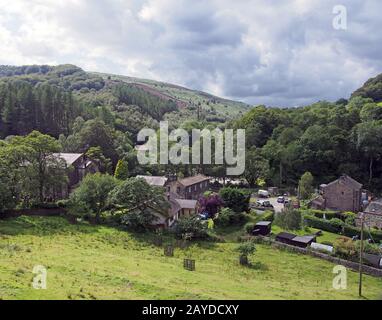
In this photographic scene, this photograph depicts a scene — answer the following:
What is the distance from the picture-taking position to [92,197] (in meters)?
44.7

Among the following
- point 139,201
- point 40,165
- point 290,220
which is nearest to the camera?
point 139,201

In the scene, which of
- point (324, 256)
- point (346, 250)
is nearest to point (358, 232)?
point (346, 250)

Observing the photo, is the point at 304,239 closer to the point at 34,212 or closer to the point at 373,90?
the point at 34,212

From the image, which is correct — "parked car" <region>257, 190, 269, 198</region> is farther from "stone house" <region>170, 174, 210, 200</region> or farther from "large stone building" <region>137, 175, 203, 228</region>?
"large stone building" <region>137, 175, 203, 228</region>

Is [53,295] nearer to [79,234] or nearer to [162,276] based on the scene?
[162,276]

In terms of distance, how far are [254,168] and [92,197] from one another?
1518 inches

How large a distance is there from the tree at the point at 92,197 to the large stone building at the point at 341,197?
108 ft

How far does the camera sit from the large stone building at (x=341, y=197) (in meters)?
61.0

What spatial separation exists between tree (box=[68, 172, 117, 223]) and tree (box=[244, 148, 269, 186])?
116 ft

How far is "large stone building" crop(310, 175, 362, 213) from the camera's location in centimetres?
6097

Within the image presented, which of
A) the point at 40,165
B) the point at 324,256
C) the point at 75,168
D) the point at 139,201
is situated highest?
the point at 40,165

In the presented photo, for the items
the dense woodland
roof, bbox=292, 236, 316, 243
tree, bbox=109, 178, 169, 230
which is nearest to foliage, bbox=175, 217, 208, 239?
tree, bbox=109, 178, 169, 230

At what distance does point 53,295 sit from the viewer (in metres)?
17.6

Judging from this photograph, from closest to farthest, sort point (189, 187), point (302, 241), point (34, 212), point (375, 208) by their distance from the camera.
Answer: point (302, 241) < point (34, 212) < point (375, 208) < point (189, 187)
